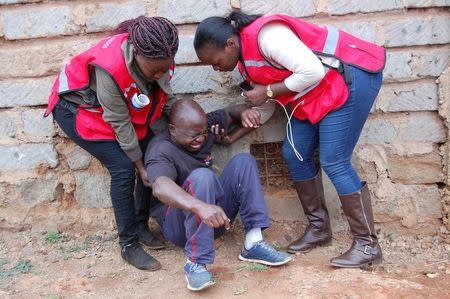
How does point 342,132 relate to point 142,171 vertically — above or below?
above

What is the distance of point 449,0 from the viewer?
3.59 meters

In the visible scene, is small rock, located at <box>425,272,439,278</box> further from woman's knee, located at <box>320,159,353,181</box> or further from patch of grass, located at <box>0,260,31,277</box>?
patch of grass, located at <box>0,260,31,277</box>

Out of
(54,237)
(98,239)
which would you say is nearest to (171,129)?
(98,239)

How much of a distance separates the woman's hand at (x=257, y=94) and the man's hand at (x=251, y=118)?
0.17 meters

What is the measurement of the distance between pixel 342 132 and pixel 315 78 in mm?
409

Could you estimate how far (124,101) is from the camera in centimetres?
327

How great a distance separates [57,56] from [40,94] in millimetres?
289

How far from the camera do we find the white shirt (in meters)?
3.11

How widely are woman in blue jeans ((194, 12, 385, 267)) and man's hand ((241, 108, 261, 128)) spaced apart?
0.04 feet

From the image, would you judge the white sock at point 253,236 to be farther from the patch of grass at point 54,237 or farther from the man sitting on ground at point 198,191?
the patch of grass at point 54,237

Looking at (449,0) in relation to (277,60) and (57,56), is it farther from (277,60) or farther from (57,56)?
(57,56)

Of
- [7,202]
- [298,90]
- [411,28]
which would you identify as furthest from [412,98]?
[7,202]

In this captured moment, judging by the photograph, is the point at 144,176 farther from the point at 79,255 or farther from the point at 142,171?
the point at 79,255

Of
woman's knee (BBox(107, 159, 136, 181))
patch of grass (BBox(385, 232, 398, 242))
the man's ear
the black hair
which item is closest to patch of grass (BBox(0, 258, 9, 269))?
woman's knee (BBox(107, 159, 136, 181))
